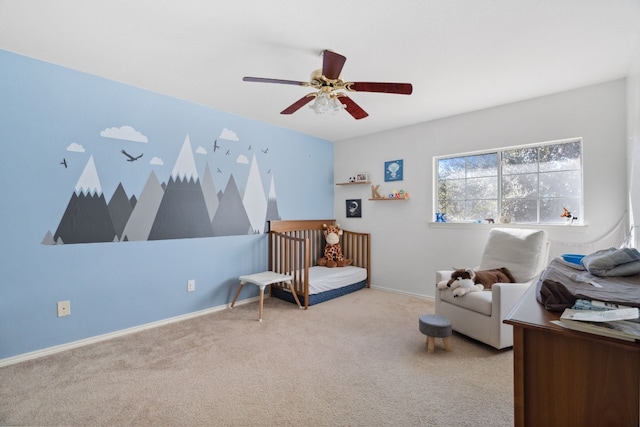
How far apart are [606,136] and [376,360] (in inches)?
112

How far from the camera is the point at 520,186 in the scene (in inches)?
131

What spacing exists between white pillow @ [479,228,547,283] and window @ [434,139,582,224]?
0.54 metres

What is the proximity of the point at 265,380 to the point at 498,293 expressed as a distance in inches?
72.7

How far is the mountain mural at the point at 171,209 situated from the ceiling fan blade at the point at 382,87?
198 centimetres

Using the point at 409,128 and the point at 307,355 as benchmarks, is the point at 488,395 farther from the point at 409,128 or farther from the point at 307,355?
the point at 409,128

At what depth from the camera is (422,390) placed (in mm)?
1909

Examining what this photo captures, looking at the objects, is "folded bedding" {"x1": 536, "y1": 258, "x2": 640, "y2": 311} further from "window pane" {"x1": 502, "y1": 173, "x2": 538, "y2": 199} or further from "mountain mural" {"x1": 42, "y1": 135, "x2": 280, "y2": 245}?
"mountain mural" {"x1": 42, "y1": 135, "x2": 280, "y2": 245}

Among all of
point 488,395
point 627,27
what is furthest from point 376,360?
point 627,27

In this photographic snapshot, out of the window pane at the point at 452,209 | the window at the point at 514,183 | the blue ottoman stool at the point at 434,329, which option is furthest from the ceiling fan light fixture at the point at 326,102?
the window pane at the point at 452,209

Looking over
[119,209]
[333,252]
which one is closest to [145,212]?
[119,209]

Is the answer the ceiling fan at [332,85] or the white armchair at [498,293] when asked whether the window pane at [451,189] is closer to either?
the white armchair at [498,293]

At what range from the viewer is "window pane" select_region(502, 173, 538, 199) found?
10.6ft

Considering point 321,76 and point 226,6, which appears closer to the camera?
point 226,6

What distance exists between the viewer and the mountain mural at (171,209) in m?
2.55
